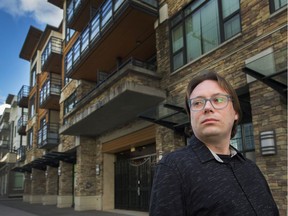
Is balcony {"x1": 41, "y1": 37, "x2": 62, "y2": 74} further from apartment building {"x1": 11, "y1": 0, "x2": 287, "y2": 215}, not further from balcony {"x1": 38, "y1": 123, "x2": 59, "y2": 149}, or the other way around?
balcony {"x1": 38, "y1": 123, "x2": 59, "y2": 149}

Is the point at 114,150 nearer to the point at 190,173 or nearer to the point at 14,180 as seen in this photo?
the point at 190,173

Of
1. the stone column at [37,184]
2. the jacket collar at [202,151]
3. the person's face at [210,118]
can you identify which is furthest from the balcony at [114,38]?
the stone column at [37,184]

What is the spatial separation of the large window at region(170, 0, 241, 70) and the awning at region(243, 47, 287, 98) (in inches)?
98.6

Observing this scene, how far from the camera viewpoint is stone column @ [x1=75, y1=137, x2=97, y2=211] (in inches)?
717

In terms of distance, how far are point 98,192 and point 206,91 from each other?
57.1ft

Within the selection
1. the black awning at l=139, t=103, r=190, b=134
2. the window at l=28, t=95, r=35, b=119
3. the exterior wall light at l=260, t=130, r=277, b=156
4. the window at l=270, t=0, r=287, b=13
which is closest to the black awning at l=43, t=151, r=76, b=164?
the black awning at l=139, t=103, r=190, b=134

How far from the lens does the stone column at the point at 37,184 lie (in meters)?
29.9

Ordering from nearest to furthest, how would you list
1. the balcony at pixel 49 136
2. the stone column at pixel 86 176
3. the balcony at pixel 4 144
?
the stone column at pixel 86 176, the balcony at pixel 49 136, the balcony at pixel 4 144

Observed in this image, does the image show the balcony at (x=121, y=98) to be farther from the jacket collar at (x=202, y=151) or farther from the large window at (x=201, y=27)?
the jacket collar at (x=202, y=151)

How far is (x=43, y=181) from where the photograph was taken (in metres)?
31.0

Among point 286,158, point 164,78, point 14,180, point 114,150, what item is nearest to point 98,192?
point 114,150

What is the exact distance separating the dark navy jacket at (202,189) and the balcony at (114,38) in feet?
37.5

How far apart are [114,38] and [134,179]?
21.5ft

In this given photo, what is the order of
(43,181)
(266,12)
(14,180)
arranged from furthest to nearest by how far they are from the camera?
(14,180) → (43,181) → (266,12)
